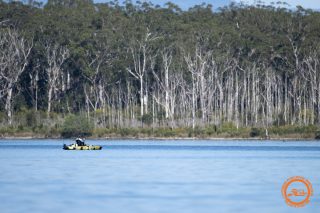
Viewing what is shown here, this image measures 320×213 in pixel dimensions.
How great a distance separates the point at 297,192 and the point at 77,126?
2244 inches

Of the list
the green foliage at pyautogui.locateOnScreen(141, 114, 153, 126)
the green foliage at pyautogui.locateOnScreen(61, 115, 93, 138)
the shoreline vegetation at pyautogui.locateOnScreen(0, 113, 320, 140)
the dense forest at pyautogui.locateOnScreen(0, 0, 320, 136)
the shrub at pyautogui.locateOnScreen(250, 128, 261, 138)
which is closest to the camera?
the green foliage at pyautogui.locateOnScreen(61, 115, 93, 138)

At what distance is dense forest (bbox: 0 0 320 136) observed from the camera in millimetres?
103500

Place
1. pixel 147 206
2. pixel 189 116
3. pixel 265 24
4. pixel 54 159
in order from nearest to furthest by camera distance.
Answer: pixel 147 206, pixel 54 159, pixel 189 116, pixel 265 24

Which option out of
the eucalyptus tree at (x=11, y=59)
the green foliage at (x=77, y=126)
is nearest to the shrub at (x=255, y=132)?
the green foliage at (x=77, y=126)

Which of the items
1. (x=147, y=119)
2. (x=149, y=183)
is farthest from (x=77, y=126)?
(x=149, y=183)

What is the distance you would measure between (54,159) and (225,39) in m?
57.7

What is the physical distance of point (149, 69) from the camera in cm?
11350

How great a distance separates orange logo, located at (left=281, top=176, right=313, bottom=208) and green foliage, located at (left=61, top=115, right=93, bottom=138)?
51787mm

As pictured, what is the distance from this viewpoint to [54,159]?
57969 mm

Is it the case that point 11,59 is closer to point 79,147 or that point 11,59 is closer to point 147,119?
point 147,119

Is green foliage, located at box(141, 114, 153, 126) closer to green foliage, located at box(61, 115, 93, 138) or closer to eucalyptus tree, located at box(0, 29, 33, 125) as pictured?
green foliage, located at box(61, 115, 93, 138)

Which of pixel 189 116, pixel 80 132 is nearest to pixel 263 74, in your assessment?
pixel 189 116

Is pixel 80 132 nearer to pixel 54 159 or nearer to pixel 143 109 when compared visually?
pixel 143 109

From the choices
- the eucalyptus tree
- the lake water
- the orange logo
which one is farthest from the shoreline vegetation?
the orange logo
